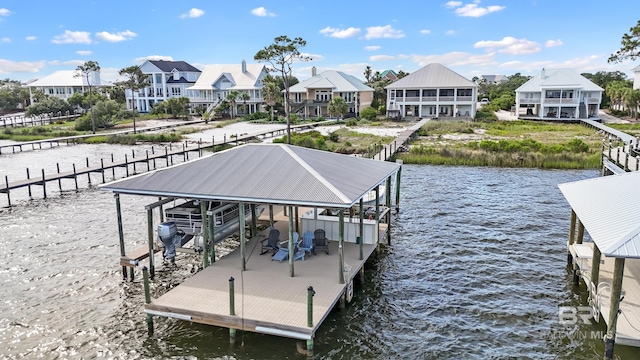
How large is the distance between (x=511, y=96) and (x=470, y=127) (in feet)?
144

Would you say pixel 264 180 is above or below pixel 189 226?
above

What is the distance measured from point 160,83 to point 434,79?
54380 millimetres

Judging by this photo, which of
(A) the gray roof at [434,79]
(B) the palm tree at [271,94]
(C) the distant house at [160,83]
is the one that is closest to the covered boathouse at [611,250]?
(A) the gray roof at [434,79]

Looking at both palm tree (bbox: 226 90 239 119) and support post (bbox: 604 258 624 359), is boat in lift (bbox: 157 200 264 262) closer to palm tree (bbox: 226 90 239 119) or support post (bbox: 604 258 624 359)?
support post (bbox: 604 258 624 359)

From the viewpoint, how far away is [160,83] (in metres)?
96.4

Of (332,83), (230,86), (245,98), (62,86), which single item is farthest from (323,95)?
(62,86)

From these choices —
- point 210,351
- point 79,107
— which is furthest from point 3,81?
point 210,351

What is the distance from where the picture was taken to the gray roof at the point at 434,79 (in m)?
71.9

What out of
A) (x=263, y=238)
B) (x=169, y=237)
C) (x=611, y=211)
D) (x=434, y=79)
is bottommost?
(x=263, y=238)

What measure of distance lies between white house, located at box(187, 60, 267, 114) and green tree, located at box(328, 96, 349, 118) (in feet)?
57.4

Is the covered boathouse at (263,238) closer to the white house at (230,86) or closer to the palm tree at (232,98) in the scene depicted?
the palm tree at (232,98)

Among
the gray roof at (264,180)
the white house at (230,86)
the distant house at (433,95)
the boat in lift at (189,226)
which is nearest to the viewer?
the gray roof at (264,180)

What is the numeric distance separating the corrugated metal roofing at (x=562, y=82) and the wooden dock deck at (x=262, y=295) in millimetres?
63934

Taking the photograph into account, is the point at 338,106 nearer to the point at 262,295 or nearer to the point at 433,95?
the point at 433,95
